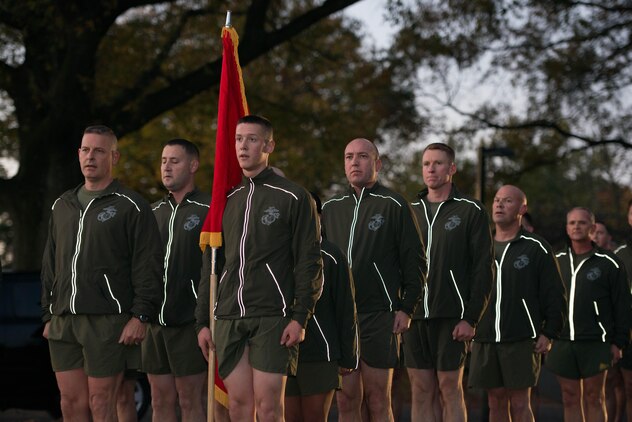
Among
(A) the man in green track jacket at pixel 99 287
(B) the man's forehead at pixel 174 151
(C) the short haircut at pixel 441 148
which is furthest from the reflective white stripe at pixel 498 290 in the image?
(A) the man in green track jacket at pixel 99 287

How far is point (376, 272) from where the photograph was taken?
9.66 metres

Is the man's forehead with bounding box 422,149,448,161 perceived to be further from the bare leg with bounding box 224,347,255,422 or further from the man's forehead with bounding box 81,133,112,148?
the bare leg with bounding box 224,347,255,422

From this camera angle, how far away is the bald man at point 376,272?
31.2 feet

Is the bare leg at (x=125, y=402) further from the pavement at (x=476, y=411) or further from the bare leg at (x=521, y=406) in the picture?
the pavement at (x=476, y=411)

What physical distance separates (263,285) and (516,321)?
400 cm

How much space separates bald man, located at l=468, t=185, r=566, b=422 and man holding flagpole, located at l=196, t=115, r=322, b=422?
374cm

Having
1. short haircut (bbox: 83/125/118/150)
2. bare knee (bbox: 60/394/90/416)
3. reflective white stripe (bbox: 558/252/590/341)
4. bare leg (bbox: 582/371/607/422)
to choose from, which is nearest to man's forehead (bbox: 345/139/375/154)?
short haircut (bbox: 83/125/118/150)

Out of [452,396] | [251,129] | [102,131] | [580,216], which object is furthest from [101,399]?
[580,216]

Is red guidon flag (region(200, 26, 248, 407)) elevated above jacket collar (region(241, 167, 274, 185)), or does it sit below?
above

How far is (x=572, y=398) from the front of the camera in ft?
39.9

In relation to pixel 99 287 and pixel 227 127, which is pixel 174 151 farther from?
pixel 99 287

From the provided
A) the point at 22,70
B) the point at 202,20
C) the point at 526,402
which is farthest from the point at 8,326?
the point at 202,20

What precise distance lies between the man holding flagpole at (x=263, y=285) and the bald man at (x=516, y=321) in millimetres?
3742

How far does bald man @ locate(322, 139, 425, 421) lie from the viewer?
31.2 ft
